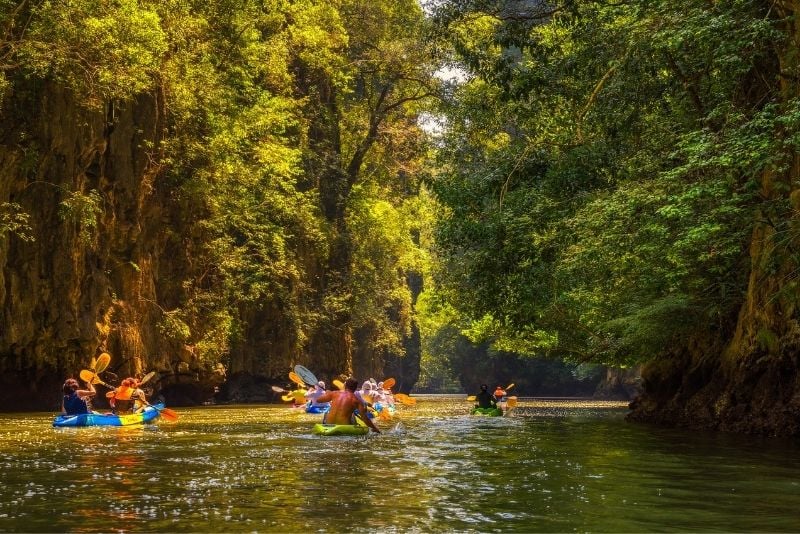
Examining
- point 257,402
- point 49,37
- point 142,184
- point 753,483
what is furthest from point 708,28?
point 257,402

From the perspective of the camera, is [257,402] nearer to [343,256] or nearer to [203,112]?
[343,256]

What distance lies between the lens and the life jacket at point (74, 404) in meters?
19.7

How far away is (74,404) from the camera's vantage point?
19781 millimetres

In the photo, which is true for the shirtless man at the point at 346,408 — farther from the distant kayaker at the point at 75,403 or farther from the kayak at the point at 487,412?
the kayak at the point at 487,412

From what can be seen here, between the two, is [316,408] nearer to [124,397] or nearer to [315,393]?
[315,393]

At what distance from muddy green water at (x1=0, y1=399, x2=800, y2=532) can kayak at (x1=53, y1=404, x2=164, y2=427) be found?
1.16 metres

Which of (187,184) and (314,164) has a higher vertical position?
(314,164)

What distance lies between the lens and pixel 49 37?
22.5 metres

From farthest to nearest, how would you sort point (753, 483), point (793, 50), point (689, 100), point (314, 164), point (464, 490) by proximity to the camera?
point (314, 164), point (689, 100), point (793, 50), point (753, 483), point (464, 490)

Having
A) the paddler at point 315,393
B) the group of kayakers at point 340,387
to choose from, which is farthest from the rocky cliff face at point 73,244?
the paddler at point 315,393

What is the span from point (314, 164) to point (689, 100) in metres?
27.8

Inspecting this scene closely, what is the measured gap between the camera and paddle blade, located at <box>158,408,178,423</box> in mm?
22484

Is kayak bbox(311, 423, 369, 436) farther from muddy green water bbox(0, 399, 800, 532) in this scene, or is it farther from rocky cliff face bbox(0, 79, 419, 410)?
rocky cliff face bbox(0, 79, 419, 410)

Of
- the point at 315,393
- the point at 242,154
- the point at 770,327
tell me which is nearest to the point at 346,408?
the point at 770,327
